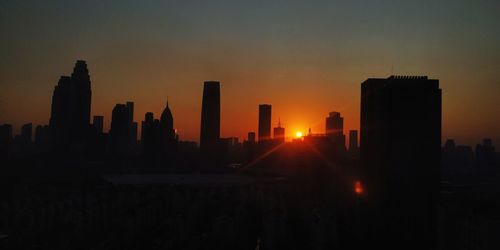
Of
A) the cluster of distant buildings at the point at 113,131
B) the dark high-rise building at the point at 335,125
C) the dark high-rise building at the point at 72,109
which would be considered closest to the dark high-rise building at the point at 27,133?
the cluster of distant buildings at the point at 113,131

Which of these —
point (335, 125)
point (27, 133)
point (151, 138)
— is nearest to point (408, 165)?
point (335, 125)

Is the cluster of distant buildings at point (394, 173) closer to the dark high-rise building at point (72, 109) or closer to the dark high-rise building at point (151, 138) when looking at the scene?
the dark high-rise building at point (72, 109)

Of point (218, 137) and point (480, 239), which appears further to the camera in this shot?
point (218, 137)

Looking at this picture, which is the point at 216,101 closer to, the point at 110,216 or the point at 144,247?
the point at 110,216

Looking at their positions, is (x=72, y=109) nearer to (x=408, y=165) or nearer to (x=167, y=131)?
(x=167, y=131)

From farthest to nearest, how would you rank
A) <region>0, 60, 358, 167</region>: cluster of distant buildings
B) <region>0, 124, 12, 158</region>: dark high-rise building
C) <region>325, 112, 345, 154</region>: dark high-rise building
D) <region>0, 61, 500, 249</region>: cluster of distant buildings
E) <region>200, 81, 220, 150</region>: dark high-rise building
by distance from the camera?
<region>200, 81, 220, 150</region>: dark high-rise building < <region>0, 60, 358, 167</region>: cluster of distant buildings < <region>325, 112, 345, 154</region>: dark high-rise building < <region>0, 124, 12, 158</region>: dark high-rise building < <region>0, 61, 500, 249</region>: cluster of distant buildings

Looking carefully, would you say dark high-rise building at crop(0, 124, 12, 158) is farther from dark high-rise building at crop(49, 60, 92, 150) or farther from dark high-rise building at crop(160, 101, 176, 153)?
dark high-rise building at crop(160, 101, 176, 153)

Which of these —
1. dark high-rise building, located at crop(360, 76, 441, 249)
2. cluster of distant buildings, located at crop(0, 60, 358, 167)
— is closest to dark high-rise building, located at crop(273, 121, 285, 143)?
cluster of distant buildings, located at crop(0, 60, 358, 167)

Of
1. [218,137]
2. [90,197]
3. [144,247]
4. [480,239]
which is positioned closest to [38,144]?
[218,137]
